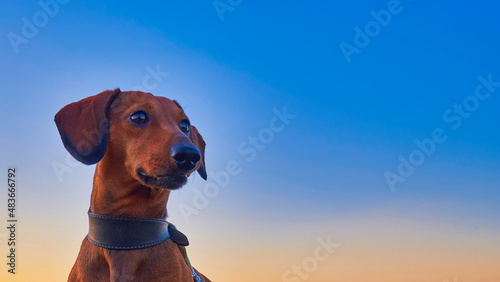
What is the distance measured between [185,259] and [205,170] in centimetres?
121

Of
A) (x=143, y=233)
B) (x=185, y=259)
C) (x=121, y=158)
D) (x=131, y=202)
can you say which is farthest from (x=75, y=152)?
(x=185, y=259)

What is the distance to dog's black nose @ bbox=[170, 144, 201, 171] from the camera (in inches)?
163

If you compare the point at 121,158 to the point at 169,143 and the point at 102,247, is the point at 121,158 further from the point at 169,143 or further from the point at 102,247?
the point at 102,247

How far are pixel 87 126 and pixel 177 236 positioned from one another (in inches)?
58.2

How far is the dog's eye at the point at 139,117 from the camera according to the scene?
14.9 ft

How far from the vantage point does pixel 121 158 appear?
4.38 meters

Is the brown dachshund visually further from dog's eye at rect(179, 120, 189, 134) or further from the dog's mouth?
dog's eye at rect(179, 120, 189, 134)

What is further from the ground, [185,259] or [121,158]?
[121,158]

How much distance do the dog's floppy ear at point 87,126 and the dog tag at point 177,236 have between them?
103cm

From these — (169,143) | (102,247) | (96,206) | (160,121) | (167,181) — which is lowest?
(102,247)

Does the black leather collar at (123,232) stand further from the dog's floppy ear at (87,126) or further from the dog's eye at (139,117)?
the dog's eye at (139,117)

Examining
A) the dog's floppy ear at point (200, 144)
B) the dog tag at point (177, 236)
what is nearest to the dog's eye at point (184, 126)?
the dog's floppy ear at point (200, 144)

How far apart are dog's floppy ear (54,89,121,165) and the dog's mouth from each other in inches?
19.1

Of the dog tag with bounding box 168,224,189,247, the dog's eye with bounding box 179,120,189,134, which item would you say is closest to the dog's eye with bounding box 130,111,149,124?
the dog's eye with bounding box 179,120,189,134
